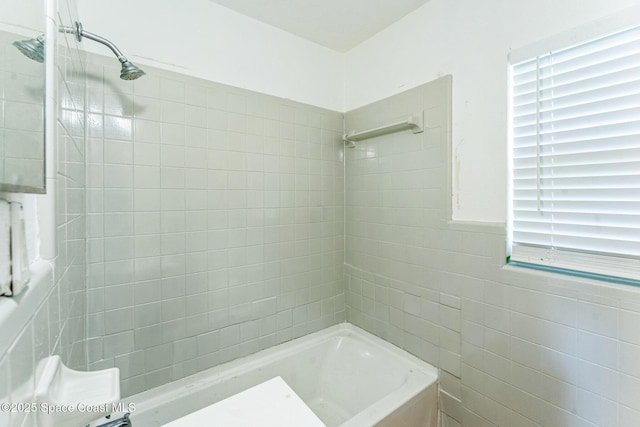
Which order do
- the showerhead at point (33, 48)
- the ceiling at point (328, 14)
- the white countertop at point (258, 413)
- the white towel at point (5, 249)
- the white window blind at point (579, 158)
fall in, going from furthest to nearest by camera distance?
the ceiling at point (328, 14), the white window blind at point (579, 158), the white countertop at point (258, 413), the showerhead at point (33, 48), the white towel at point (5, 249)

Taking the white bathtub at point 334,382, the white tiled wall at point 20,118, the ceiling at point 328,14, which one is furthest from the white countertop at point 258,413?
the ceiling at point 328,14

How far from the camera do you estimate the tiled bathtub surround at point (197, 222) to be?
1.28 meters

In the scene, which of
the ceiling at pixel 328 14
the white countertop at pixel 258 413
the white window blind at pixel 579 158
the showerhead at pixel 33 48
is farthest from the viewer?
the ceiling at pixel 328 14

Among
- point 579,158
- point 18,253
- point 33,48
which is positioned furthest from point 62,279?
point 579,158

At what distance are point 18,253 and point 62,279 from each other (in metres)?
0.43

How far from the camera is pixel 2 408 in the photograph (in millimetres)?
322

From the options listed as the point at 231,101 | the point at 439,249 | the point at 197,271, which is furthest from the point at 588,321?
the point at 231,101

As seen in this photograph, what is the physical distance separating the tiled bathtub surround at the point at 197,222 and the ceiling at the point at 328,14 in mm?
463

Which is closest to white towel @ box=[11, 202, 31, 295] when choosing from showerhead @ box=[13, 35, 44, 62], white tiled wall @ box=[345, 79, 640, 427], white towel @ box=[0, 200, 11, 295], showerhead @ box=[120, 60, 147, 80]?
white towel @ box=[0, 200, 11, 295]

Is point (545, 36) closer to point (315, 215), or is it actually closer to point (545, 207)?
point (545, 207)

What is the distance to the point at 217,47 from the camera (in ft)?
5.08

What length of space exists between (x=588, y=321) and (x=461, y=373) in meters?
0.63

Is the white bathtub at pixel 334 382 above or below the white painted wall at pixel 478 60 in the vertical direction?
below

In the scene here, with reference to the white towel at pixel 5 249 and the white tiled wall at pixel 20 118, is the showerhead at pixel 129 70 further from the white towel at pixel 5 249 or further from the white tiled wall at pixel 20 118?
the white towel at pixel 5 249
